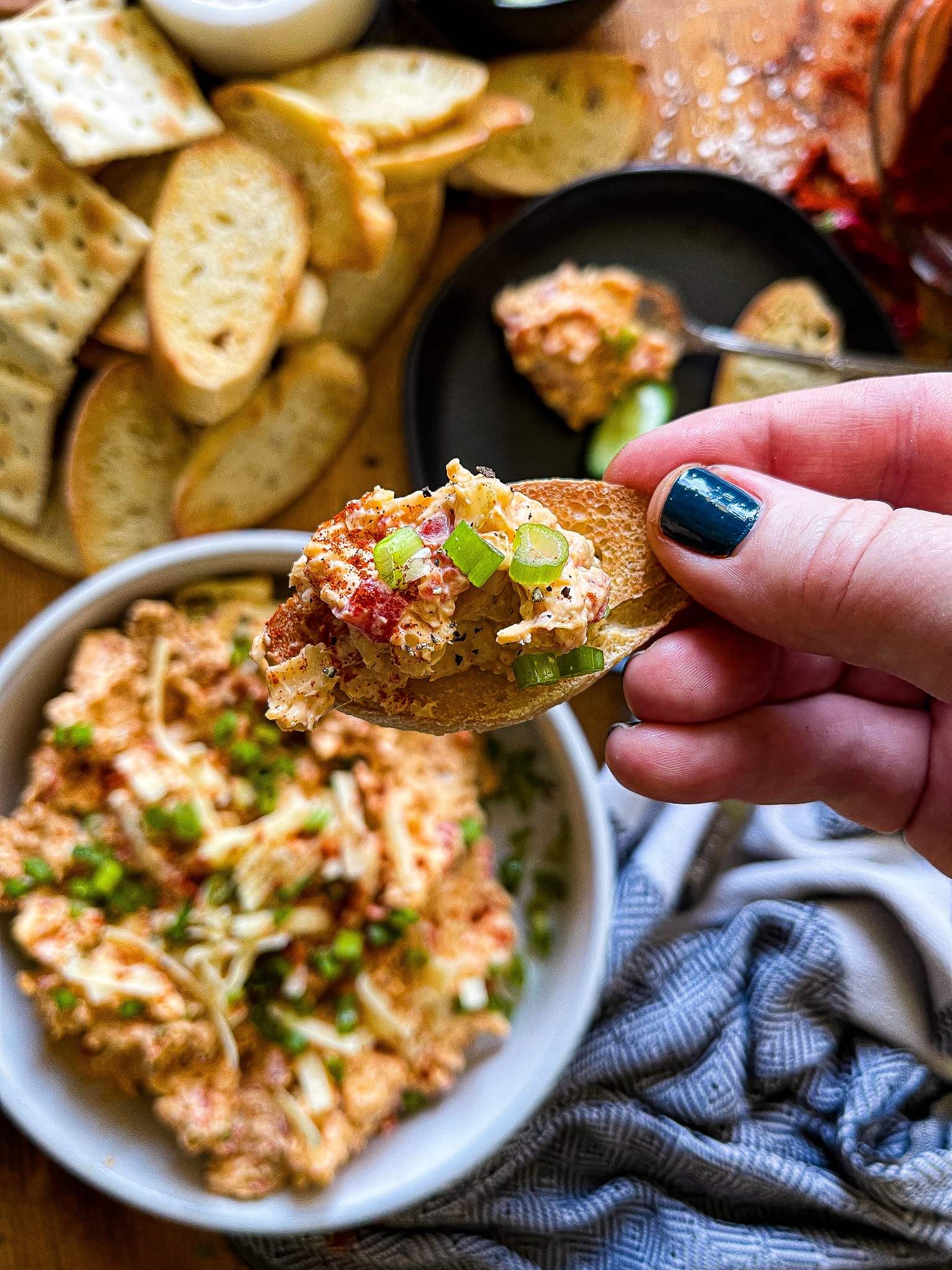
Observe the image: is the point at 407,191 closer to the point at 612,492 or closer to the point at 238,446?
the point at 238,446

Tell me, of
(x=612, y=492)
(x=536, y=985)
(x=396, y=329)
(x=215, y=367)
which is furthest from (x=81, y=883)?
(x=396, y=329)

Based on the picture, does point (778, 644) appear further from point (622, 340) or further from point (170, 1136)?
point (170, 1136)

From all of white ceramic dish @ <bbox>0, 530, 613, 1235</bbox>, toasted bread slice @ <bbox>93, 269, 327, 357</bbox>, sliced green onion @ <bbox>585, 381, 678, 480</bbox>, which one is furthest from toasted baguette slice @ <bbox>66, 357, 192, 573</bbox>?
sliced green onion @ <bbox>585, 381, 678, 480</bbox>

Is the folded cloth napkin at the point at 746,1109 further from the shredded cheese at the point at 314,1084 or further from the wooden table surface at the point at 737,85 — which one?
the wooden table surface at the point at 737,85

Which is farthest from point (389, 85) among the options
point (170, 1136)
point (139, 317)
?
point (170, 1136)

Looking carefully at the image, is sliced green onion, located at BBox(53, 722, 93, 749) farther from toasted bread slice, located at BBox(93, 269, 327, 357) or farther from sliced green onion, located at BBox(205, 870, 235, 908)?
toasted bread slice, located at BBox(93, 269, 327, 357)

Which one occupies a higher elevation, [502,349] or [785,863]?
[502,349]

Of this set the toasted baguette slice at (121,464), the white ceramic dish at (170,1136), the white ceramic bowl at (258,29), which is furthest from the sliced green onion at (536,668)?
the white ceramic bowl at (258,29)
